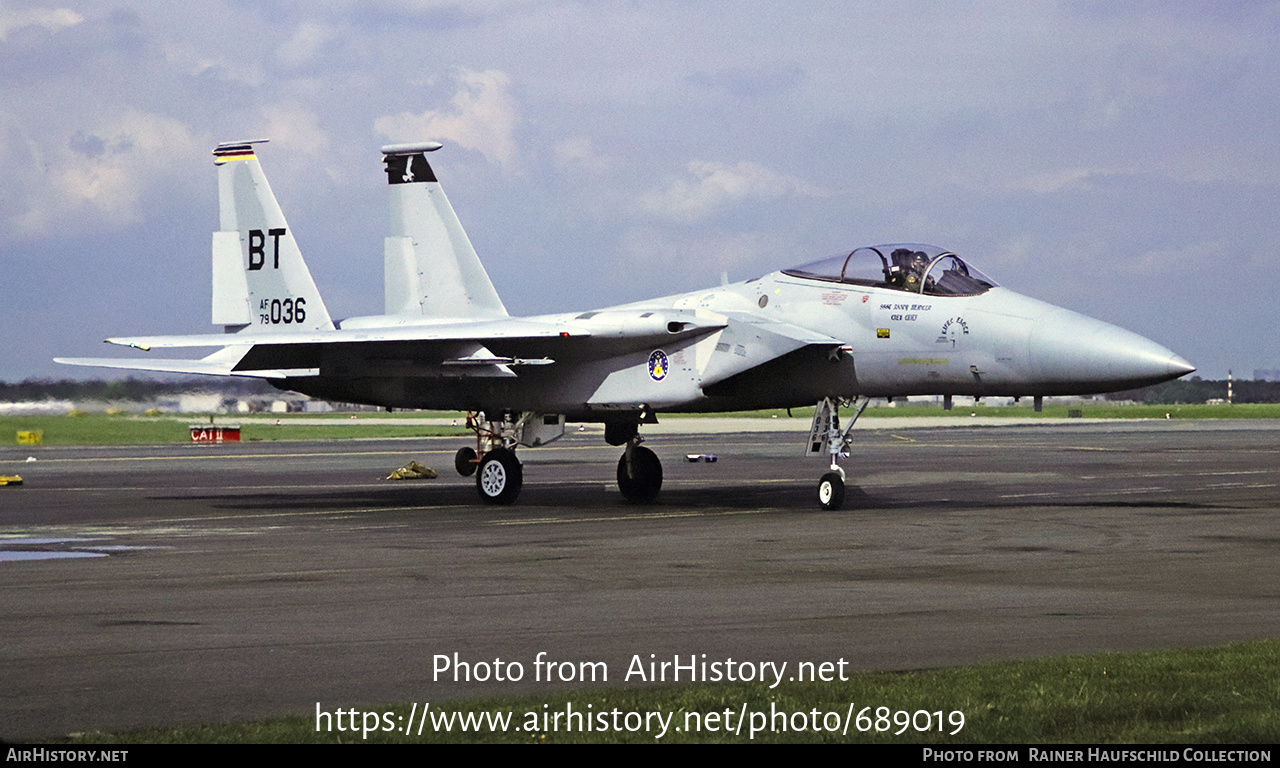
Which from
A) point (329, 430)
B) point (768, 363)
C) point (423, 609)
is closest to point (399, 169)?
point (768, 363)

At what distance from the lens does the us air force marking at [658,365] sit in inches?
779

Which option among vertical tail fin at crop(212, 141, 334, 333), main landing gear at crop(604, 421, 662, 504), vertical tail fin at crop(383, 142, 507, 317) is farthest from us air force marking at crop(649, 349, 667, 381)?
vertical tail fin at crop(212, 141, 334, 333)

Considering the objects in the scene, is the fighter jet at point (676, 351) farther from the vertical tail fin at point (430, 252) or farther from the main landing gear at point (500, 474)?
the vertical tail fin at point (430, 252)

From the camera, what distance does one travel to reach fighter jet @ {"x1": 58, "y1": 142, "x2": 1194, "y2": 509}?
58.3 feet

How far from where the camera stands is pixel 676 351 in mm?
19734

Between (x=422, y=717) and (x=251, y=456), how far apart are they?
3237cm

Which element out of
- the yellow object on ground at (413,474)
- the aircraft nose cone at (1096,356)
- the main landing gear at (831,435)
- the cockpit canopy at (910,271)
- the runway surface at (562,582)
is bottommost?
the runway surface at (562,582)

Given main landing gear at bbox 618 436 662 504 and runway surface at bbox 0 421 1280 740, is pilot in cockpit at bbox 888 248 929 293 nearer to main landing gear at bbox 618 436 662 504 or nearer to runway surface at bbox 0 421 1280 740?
runway surface at bbox 0 421 1280 740

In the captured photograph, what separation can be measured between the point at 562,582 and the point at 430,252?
14.3 m

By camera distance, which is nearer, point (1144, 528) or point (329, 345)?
point (1144, 528)

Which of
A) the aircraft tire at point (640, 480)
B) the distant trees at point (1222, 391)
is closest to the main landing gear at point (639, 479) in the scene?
the aircraft tire at point (640, 480)

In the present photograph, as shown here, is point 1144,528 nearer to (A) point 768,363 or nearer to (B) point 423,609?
(A) point 768,363

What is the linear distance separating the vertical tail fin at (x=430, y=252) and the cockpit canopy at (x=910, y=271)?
24.8 ft
